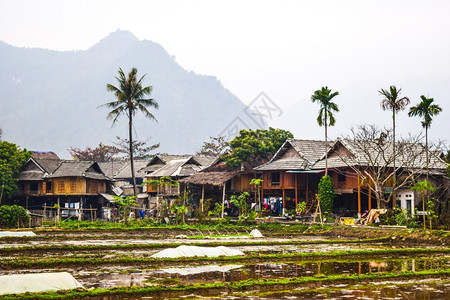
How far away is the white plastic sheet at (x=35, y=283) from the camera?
13.1 m

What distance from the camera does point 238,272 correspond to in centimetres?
1750

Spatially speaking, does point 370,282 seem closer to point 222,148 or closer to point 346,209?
point 346,209

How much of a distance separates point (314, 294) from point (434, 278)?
4.50m

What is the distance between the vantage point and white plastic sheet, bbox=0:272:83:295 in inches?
518

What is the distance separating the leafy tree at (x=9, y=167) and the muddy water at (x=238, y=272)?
34076mm

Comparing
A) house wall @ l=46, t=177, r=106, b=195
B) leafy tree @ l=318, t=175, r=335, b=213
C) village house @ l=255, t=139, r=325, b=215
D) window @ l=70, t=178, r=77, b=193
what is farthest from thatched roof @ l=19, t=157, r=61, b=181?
leafy tree @ l=318, t=175, r=335, b=213

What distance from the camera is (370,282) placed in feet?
51.4

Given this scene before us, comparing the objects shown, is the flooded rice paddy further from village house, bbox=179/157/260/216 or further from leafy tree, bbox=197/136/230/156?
leafy tree, bbox=197/136/230/156

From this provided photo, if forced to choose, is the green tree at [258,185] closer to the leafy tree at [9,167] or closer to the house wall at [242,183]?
the house wall at [242,183]

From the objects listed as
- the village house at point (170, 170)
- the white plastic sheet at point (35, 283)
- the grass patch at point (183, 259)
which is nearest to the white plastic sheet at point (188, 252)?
the grass patch at point (183, 259)

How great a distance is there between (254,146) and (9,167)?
2093cm

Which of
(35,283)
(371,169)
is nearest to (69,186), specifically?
(371,169)

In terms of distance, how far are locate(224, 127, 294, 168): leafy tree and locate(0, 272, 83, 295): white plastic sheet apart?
104ft

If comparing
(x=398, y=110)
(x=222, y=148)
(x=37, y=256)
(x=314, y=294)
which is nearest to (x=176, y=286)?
(x=314, y=294)
